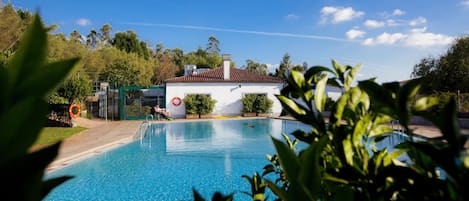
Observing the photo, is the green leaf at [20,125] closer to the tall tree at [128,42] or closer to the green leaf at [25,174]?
the green leaf at [25,174]

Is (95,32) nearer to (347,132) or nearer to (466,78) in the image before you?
(466,78)

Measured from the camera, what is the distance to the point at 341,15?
2581 cm

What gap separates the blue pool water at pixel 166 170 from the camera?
7.71 metres

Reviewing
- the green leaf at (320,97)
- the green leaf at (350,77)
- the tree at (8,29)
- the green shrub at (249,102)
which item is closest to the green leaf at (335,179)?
the green leaf at (320,97)

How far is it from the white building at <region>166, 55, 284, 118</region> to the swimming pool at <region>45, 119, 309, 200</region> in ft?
44.3

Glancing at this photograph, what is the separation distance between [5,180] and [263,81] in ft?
98.8

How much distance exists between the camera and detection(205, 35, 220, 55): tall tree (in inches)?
3073

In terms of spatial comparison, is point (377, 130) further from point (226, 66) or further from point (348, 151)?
point (226, 66)

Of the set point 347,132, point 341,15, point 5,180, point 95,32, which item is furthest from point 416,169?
point 95,32

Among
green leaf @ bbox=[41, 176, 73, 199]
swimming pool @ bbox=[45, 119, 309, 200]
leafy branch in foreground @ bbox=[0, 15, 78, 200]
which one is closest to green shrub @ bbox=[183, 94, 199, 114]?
swimming pool @ bbox=[45, 119, 309, 200]

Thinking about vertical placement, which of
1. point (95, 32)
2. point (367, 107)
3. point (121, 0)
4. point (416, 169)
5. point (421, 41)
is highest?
point (95, 32)

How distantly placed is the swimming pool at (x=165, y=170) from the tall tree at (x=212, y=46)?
6468 cm

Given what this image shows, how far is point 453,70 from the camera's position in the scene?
25156 mm

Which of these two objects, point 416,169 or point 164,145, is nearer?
point 416,169
